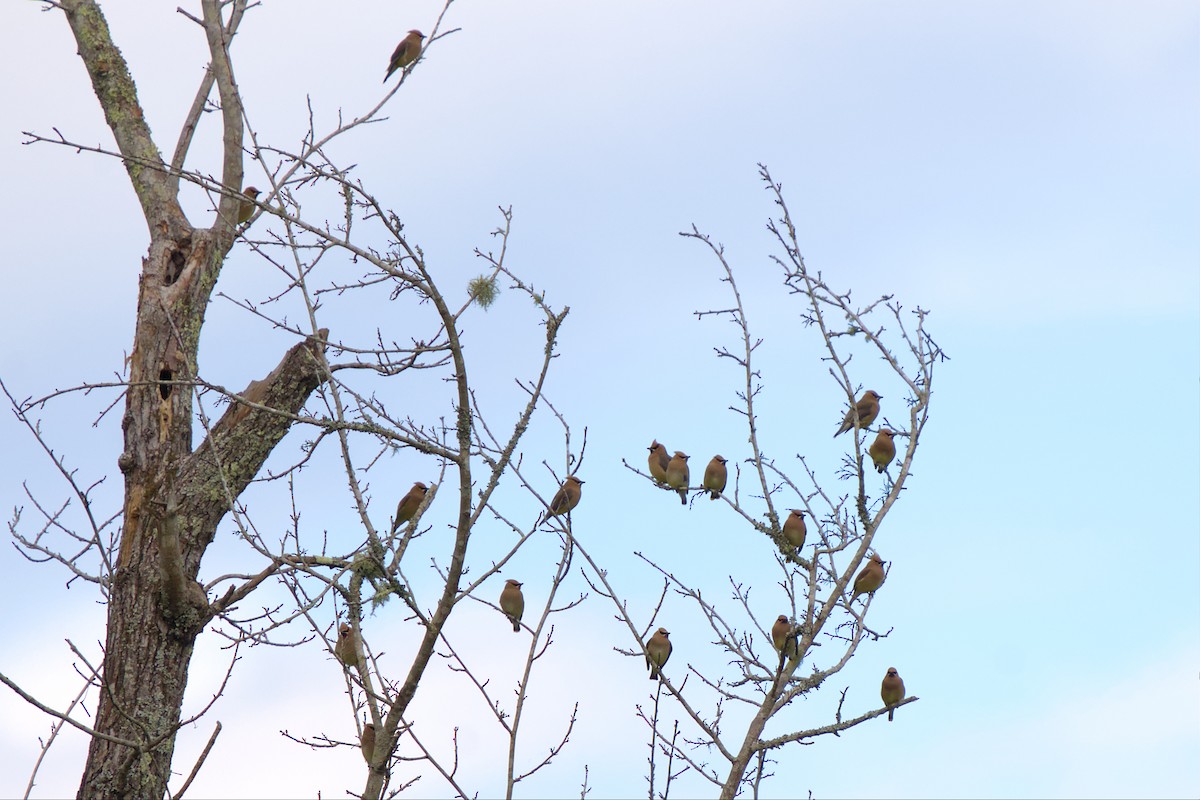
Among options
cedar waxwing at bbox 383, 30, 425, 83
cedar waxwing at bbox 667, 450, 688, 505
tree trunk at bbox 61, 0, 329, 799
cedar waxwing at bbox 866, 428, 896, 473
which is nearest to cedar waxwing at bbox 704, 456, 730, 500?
cedar waxwing at bbox 667, 450, 688, 505

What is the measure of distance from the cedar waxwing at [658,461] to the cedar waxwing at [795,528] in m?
2.04

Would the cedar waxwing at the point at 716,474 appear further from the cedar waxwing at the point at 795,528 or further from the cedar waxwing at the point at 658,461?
the cedar waxwing at the point at 795,528

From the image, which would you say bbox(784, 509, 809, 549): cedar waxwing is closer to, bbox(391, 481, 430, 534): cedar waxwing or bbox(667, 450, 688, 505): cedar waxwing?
bbox(667, 450, 688, 505): cedar waxwing

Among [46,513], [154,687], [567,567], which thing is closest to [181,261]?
[46,513]

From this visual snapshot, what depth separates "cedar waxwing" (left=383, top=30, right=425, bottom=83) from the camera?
8.71 m

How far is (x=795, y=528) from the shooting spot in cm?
611

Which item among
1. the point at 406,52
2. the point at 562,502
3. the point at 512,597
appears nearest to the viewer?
the point at 562,502

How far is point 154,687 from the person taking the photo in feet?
21.6

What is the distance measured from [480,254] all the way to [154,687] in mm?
3041

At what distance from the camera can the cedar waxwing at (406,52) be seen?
28.6 feet

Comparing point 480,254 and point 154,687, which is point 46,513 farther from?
point 480,254

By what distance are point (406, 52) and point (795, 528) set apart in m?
4.66

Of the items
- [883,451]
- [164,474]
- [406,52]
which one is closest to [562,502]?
[164,474]

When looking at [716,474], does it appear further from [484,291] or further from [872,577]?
→ [484,291]
